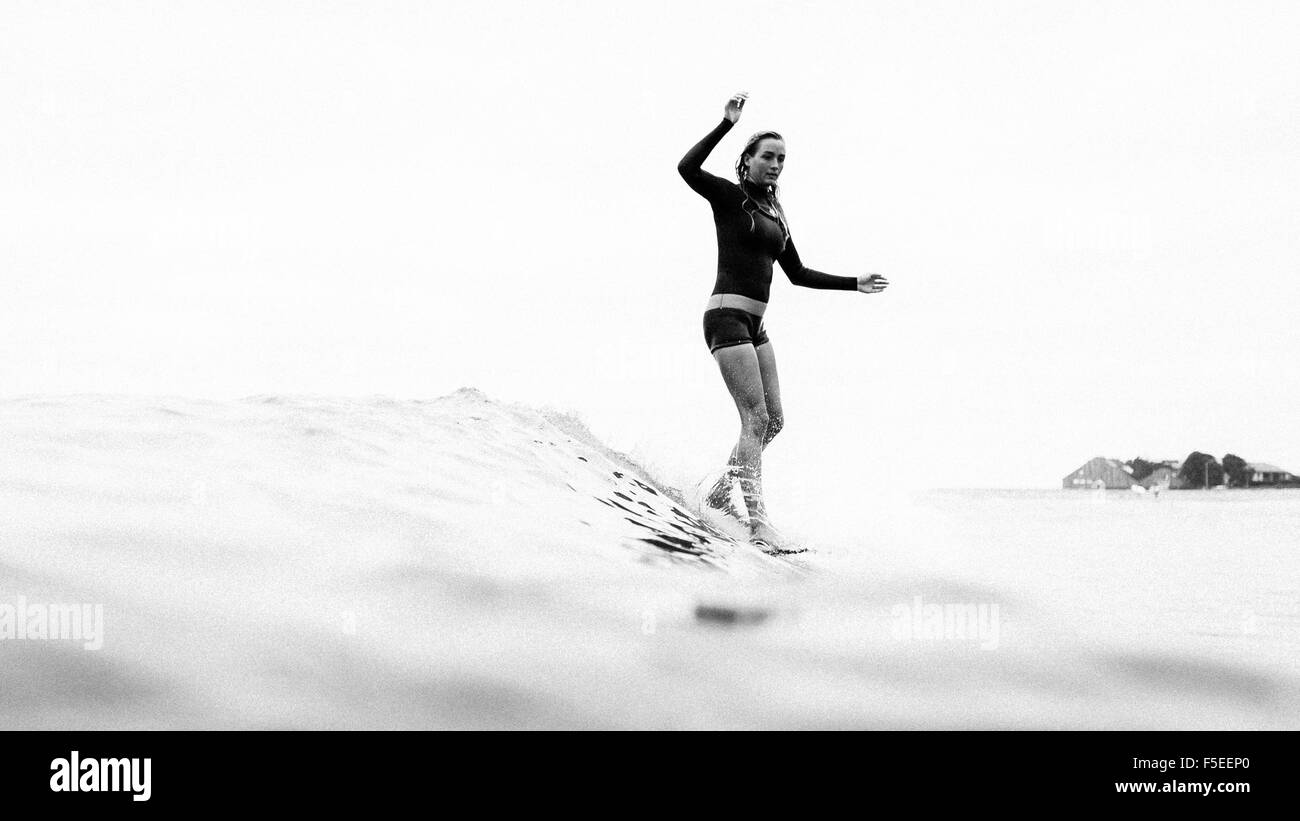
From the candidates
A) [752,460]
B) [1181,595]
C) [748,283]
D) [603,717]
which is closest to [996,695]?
[603,717]

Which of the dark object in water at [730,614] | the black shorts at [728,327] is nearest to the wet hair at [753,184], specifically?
the black shorts at [728,327]

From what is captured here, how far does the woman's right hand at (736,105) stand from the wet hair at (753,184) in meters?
0.69

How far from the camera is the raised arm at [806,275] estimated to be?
6.36 m

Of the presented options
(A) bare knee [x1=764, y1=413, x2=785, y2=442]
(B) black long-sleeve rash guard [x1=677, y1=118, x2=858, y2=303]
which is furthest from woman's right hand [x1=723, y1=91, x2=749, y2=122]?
(A) bare knee [x1=764, y1=413, x2=785, y2=442]

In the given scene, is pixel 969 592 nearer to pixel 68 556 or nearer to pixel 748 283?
pixel 68 556

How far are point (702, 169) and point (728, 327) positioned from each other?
1037 mm

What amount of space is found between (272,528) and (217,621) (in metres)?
0.75

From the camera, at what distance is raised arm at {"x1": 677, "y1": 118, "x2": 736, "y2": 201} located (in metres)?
5.50

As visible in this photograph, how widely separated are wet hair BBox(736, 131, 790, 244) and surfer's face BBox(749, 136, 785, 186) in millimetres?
27

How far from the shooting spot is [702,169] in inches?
227

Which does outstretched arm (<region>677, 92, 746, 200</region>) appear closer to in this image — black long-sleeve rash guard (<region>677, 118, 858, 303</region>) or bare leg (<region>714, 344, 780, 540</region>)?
black long-sleeve rash guard (<region>677, 118, 858, 303</region>)

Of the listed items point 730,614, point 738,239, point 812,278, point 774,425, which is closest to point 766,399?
point 774,425

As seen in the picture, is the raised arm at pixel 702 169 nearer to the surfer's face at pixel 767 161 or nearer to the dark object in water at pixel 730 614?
the surfer's face at pixel 767 161

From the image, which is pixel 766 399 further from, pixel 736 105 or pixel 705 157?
pixel 736 105
